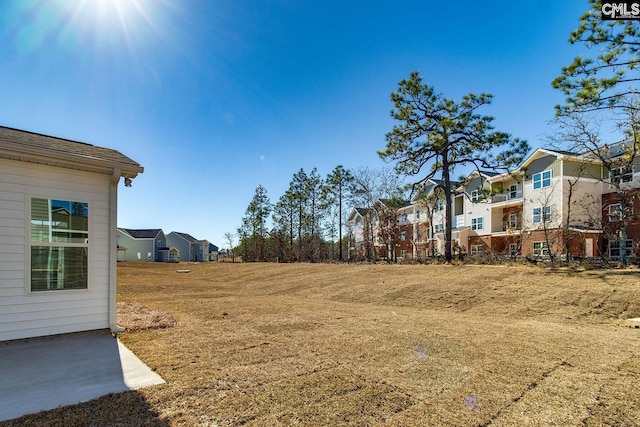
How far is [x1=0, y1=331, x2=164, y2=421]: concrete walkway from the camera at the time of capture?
287 cm

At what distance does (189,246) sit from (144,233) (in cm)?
800

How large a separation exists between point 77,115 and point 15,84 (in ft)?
4.34

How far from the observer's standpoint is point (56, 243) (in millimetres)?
5254

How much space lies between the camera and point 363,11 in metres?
10.3

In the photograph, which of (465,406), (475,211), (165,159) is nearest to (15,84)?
(165,159)

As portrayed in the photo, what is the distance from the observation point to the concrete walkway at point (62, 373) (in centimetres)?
287

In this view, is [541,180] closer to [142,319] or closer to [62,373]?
[142,319]

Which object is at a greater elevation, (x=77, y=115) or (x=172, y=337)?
(x=77, y=115)

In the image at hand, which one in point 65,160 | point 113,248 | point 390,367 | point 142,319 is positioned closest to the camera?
point 390,367

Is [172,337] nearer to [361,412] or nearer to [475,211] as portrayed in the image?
[361,412]

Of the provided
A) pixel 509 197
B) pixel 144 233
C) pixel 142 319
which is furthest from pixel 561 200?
pixel 144 233

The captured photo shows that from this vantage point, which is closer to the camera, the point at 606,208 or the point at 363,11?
the point at 363,11

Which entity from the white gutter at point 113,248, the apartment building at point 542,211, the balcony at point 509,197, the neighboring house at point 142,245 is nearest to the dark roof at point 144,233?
the neighboring house at point 142,245

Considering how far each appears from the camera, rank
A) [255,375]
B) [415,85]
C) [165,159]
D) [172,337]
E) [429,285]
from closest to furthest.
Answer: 1. [255,375]
2. [172,337]
3. [429,285]
4. [165,159]
5. [415,85]
